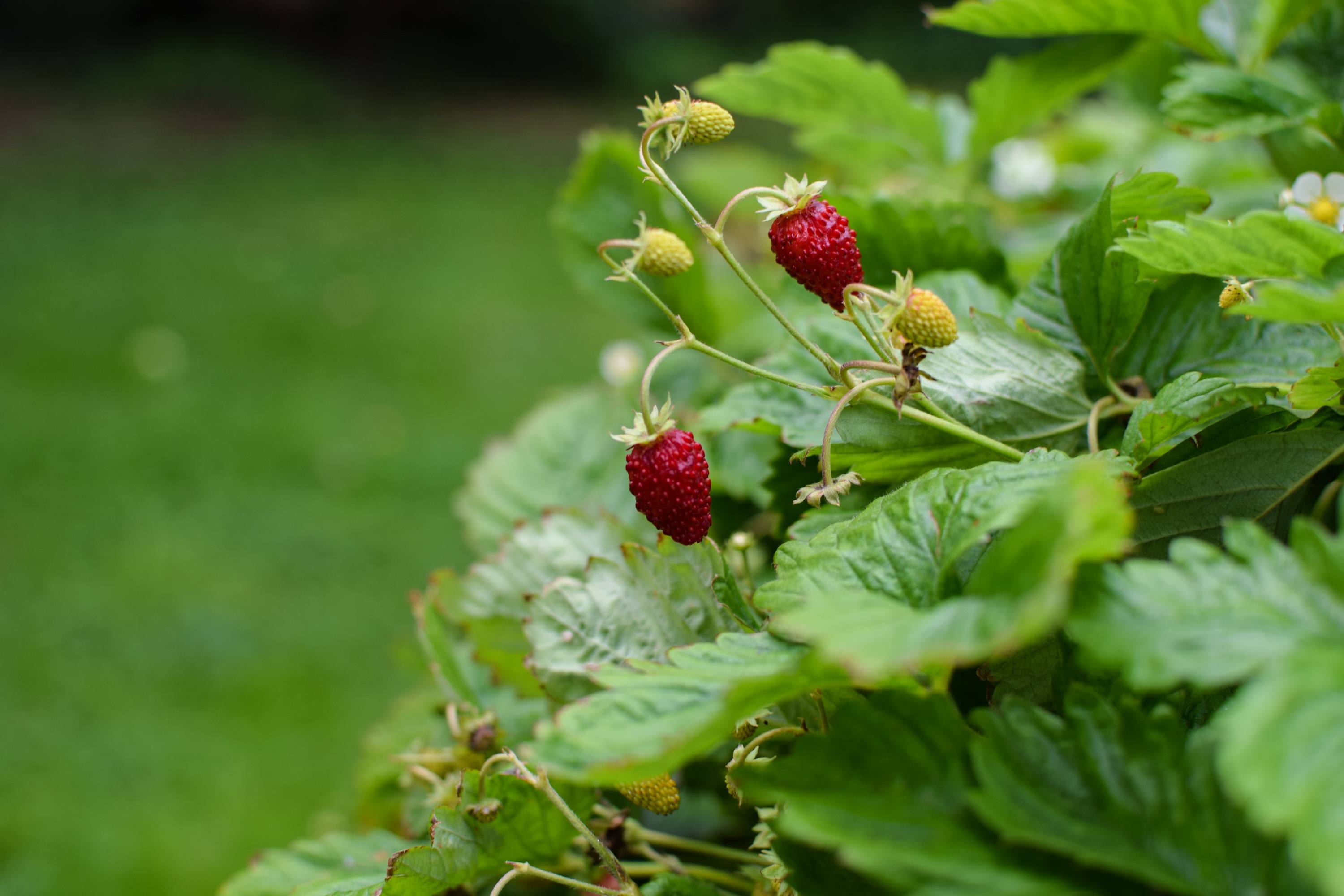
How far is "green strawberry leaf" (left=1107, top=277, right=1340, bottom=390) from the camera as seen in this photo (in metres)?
0.50

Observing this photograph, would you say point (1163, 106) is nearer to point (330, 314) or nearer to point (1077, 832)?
point (1077, 832)

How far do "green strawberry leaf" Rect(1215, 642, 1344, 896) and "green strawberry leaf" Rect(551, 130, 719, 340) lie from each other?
0.56 metres

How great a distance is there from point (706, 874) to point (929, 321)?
0.32 metres

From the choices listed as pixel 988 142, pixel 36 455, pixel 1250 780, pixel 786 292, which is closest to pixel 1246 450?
pixel 1250 780

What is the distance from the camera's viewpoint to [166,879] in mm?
1893

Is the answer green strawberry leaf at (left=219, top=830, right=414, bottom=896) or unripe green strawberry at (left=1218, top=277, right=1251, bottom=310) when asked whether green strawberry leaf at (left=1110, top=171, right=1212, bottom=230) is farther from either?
green strawberry leaf at (left=219, top=830, right=414, bottom=896)

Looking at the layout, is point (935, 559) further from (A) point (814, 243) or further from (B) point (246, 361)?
(B) point (246, 361)

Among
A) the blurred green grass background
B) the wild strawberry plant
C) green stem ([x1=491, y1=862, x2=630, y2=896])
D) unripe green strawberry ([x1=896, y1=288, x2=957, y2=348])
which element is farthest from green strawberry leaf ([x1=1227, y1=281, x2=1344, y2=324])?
the blurred green grass background

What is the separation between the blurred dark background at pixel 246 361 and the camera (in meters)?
2.17

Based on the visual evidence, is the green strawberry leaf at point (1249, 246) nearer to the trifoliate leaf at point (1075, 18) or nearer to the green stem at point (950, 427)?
the green stem at point (950, 427)

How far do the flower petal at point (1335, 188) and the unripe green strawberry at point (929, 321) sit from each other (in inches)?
11.9

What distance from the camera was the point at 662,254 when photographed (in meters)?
0.50

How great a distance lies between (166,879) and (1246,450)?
6.42 feet

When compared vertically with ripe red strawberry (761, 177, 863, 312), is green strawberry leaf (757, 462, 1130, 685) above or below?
below
